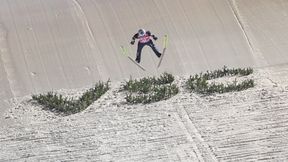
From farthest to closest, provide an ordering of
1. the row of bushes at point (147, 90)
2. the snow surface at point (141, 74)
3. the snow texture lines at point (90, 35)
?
1. the snow texture lines at point (90, 35)
2. the row of bushes at point (147, 90)
3. the snow surface at point (141, 74)

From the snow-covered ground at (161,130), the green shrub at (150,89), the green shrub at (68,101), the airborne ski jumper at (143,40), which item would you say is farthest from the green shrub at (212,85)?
the green shrub at (68,101)

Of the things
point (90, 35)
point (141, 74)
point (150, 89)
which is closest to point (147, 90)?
point (150, 89)

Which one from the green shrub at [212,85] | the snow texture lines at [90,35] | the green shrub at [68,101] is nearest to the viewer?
the green shrub at [68,101]

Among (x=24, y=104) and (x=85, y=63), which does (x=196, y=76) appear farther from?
(x=24, y=104)

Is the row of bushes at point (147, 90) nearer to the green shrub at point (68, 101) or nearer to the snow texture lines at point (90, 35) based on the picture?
the green shrub at point (68, 101)

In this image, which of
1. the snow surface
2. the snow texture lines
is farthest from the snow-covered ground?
the snow texture lines

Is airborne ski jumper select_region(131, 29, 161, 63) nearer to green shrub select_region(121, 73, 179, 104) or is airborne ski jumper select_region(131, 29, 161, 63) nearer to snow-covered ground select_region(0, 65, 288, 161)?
green shrub select_region(121, 73, 179, 104)

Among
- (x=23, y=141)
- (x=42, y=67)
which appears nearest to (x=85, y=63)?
(x=42, y=67)
